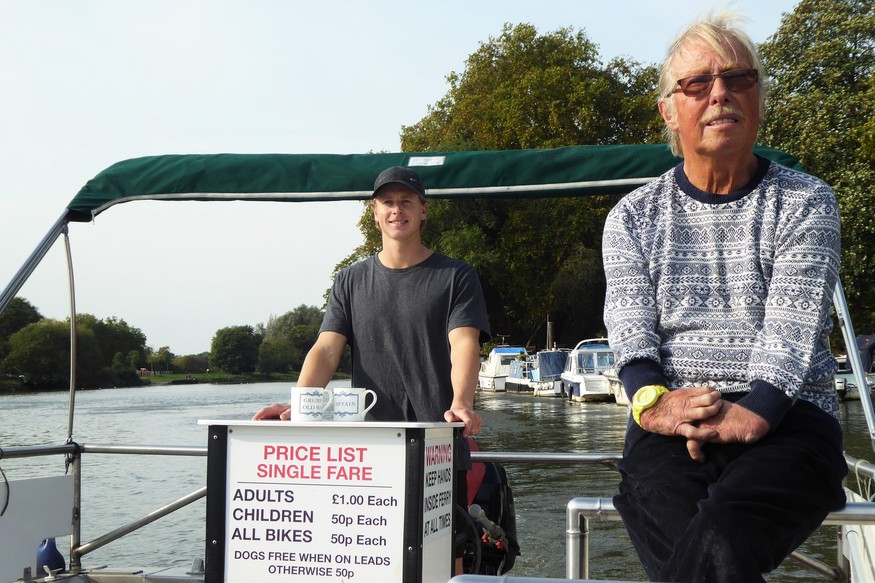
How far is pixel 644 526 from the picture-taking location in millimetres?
2484

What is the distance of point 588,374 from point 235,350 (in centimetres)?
5612

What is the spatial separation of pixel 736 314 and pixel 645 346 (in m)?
0.25

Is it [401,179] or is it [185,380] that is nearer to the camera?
[401,179]

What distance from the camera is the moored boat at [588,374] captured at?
39.3m

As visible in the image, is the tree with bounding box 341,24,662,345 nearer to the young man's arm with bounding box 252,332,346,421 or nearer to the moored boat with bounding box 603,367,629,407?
the moored boat with bounding box 603,367,629,407

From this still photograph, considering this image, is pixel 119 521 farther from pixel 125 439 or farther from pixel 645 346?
pixel 125 439

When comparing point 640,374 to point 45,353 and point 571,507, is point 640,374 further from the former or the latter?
point 45,353

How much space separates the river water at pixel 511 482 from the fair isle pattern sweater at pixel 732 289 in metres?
1.64

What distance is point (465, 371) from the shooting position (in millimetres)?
3869

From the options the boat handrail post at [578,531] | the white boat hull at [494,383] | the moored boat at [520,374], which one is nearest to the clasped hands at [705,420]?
the boat handrail post at [578,531]

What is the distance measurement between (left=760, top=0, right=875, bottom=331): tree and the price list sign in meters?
23.0

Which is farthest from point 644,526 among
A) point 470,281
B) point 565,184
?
point 565,184

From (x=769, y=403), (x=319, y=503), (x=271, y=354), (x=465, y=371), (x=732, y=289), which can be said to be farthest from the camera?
(x=271, y=354)

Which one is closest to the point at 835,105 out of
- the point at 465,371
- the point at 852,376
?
the point at 852,376
